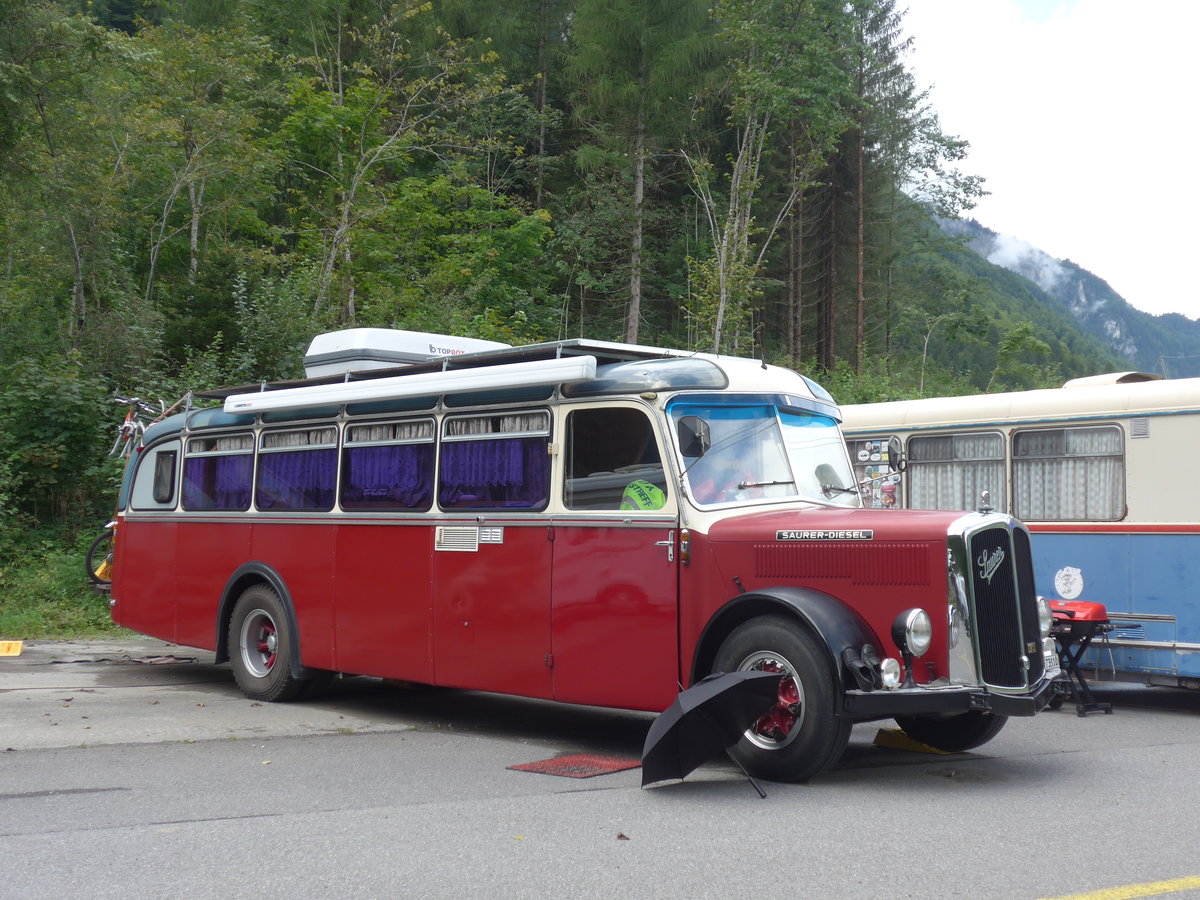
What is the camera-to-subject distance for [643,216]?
3584cm

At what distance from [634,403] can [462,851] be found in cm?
351

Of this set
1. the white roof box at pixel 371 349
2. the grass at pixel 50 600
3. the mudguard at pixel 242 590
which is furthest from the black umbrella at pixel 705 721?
the grass at pixel 50 600

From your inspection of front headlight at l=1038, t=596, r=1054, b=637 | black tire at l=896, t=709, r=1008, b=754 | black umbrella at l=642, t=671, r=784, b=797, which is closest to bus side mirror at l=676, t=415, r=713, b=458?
black umbrella at l=642, t=671, r=784, b=797

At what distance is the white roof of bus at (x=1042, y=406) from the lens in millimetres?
11484

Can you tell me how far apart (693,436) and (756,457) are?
566 mm

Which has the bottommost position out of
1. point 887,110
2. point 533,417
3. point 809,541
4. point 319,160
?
point 809,541

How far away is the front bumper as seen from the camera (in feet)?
22.5

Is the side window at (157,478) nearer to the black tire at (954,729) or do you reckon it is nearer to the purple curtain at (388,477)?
the purple curtain at (388,477)

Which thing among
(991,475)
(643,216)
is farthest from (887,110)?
(991,475)

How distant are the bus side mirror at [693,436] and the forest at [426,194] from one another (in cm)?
1314

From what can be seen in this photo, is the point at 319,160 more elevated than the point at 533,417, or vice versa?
the point at 319,160

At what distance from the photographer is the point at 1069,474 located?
12.0 metres

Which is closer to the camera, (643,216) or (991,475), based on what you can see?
(991,475)

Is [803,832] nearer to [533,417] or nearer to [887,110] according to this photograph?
[533,417]
